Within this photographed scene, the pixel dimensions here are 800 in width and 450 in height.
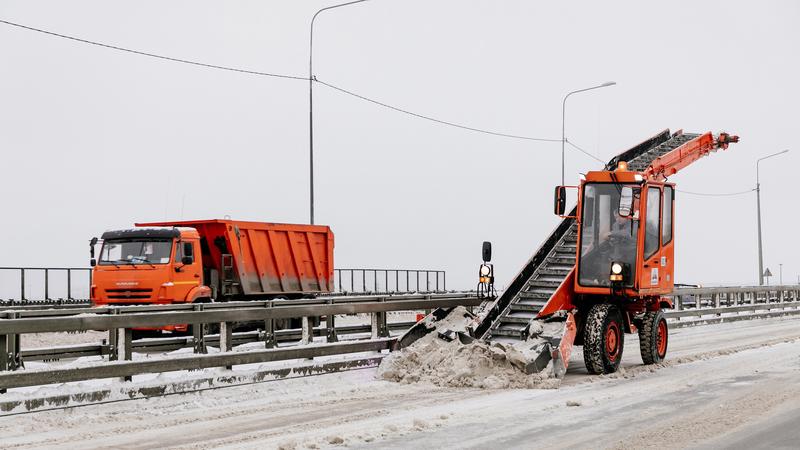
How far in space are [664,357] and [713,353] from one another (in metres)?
1.76

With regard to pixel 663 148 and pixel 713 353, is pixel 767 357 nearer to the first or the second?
pixel 713 353

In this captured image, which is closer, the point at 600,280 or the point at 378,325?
the point at 600,280

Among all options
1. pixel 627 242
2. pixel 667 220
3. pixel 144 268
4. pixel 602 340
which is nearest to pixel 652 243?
pixel 627 242

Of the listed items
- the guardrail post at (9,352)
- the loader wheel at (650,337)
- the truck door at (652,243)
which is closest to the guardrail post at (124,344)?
the guardrail post at (9,352)

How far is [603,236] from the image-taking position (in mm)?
14953

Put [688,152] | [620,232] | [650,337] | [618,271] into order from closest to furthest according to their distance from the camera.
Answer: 1. [618,271]
2. [620,232]
3. [650,337]
4. [688,152]

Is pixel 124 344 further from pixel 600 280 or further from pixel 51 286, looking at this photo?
pixel 51 286

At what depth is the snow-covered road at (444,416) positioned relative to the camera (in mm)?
8555

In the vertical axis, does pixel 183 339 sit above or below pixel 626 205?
below

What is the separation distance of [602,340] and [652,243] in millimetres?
2130

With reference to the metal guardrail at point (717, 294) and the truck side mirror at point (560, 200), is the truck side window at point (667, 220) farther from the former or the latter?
the metal guardrail at point (717, 294)

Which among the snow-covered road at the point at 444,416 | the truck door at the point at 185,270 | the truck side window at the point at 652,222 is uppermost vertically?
the truck side window at the point at 652,222

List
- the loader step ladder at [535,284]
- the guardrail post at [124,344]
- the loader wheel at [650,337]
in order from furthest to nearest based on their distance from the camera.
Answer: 1. the loader wheel at [650,337]
2. the loader step ladder at [535,284]
3. the guardrail post at [124,344]

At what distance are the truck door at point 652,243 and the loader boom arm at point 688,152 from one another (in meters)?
1.80
